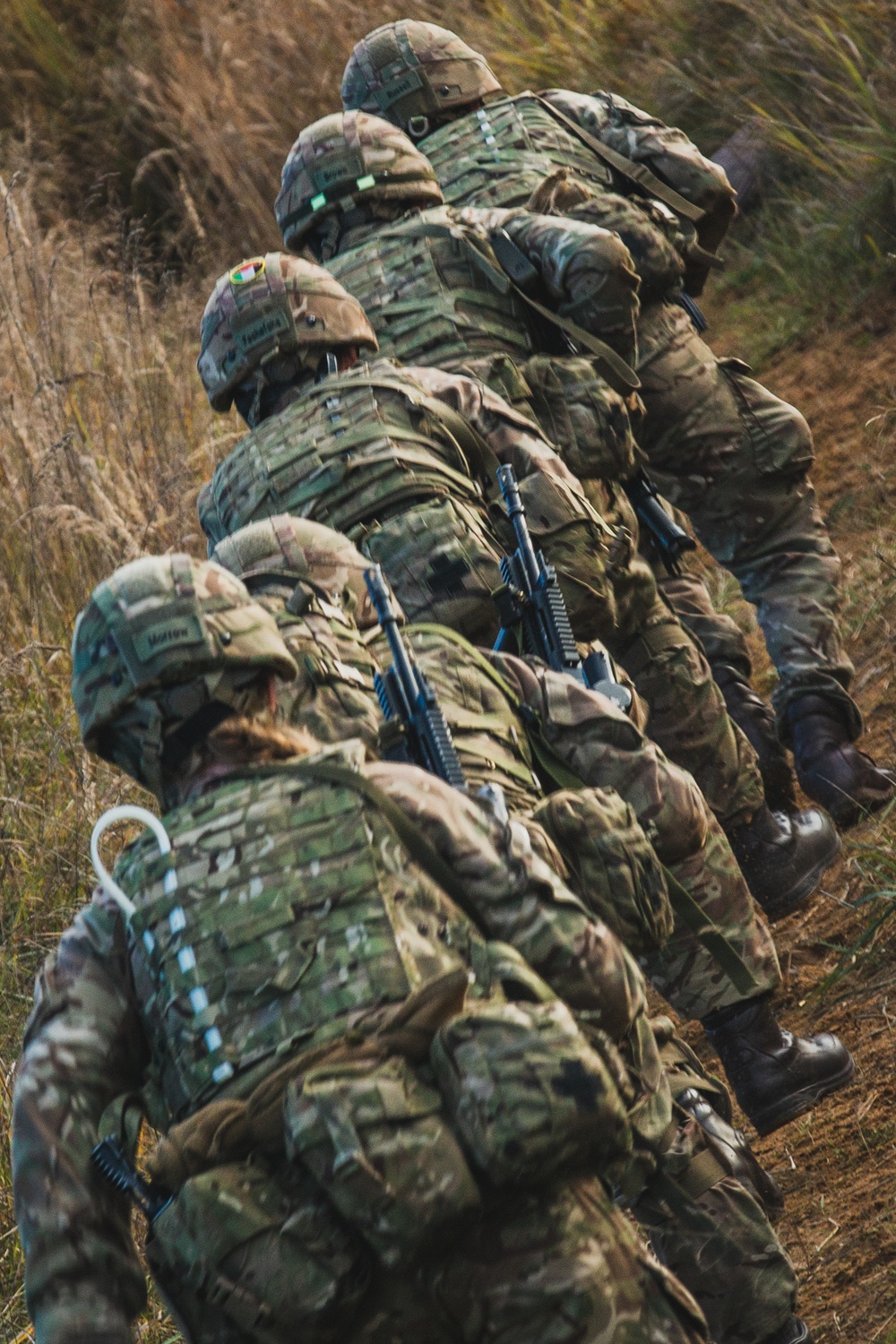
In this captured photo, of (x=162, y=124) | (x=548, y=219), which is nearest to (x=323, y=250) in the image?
(x=548, y=219)

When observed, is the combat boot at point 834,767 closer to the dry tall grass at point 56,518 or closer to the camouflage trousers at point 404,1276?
the dry tall grass at point 56,518

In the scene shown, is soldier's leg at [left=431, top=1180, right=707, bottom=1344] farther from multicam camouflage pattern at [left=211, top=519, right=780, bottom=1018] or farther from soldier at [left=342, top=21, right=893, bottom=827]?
soldier at [left=342, top=21, right=893, bottom=827]

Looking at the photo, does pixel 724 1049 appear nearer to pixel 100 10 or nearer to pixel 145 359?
pixel 145 359

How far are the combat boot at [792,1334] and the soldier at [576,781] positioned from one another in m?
0.64

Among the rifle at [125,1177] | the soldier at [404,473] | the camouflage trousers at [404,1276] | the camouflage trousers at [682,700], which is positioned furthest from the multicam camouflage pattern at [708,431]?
the rifle at [125,1177]

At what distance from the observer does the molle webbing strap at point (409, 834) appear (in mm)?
A: 2512

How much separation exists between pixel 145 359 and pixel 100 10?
455cm

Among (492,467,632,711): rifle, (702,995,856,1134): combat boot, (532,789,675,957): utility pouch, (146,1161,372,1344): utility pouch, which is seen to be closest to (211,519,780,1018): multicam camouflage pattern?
(532,789,675,957): utility pouch

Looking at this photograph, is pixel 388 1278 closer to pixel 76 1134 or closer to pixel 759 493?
pixel 76 1134

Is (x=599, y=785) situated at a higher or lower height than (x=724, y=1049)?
higher

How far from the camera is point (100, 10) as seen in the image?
34.6 feet

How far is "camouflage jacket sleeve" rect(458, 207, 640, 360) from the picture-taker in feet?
15.4

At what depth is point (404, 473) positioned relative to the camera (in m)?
3.91

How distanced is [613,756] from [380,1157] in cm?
118
